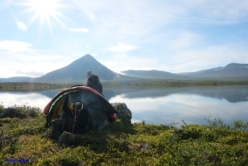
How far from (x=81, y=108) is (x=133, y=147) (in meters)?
4.14

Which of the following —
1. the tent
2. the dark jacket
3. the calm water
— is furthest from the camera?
the calm water

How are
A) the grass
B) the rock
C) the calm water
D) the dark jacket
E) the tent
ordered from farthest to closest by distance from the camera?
1. the calm water
2. the rock
3. the dark jacket
4. the tent
5. the grass

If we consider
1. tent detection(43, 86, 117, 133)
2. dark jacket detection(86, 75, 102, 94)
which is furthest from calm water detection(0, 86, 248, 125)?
tent detection(43, 86, 117, 133)

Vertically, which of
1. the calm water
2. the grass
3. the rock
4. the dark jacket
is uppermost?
the dark jacket

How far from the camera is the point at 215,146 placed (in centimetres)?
921

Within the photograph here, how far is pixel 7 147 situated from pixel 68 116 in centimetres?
366

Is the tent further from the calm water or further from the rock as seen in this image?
the calm water

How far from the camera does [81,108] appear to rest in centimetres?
1273

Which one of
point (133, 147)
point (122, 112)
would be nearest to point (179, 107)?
point (122, 112)

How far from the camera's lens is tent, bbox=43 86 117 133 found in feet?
41.7

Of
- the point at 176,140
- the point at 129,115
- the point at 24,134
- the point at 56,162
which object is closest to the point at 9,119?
the point at 24,134

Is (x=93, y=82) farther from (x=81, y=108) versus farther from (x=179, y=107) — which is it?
(x=179, y=107)

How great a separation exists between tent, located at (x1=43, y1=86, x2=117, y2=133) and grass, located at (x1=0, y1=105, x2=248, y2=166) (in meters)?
0.69

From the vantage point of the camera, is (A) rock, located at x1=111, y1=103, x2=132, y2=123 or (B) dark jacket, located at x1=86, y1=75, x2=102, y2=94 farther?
(A) rock, located at x1=111, y1=103, x2=132, y2=123
